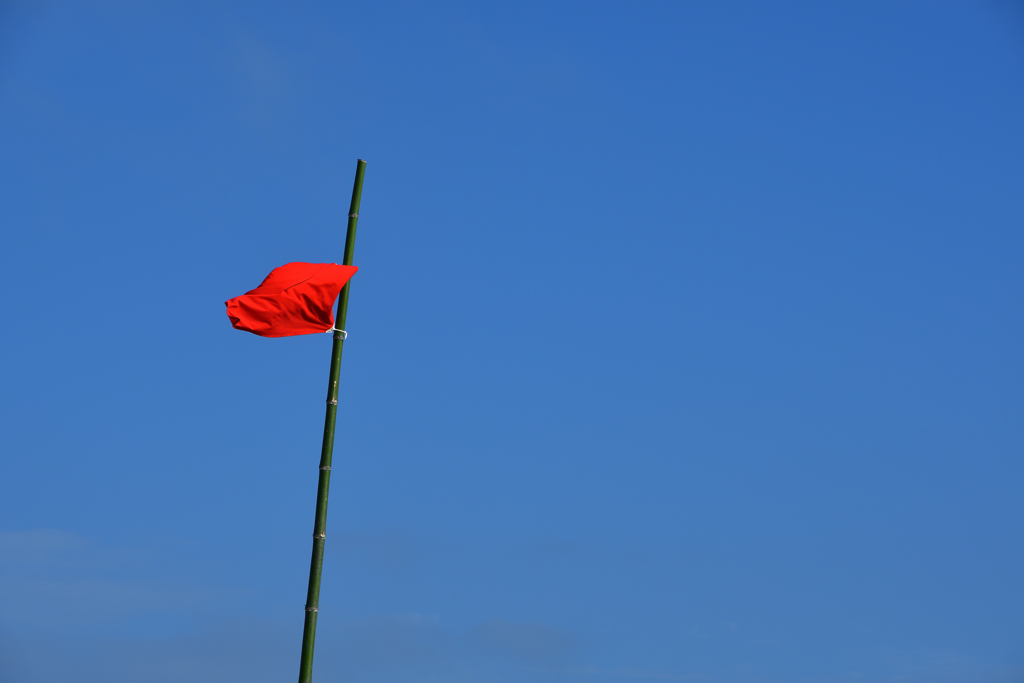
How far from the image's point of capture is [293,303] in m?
19.1

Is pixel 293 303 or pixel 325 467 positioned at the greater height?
pixel 293 303

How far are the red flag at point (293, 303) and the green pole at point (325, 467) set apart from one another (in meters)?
0.26

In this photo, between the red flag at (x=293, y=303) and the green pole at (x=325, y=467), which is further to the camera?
the red flag at (x=293, y=303)

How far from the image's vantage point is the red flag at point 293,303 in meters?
18.9

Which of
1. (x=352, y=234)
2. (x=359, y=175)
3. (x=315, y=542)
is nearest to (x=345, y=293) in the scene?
(x=352, y=234)

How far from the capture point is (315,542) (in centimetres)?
1700

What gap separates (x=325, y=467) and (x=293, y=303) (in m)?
3.48

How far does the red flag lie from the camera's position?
62.0 ft

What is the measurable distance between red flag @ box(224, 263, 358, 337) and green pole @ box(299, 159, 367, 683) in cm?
26

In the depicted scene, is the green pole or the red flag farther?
the red flag

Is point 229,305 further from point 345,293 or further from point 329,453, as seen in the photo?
point 329,453

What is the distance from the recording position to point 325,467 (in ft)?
56.9

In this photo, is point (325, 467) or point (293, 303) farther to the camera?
point (293, 303)

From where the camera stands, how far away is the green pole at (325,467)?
16.4m
